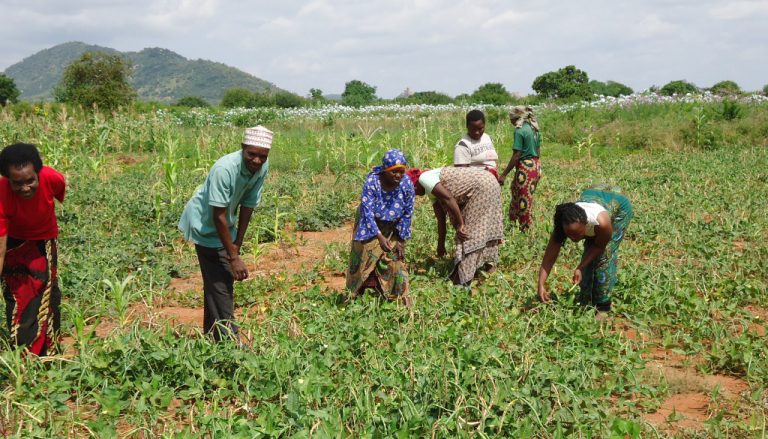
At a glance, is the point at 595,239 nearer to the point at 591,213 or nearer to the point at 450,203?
the point at 591,213

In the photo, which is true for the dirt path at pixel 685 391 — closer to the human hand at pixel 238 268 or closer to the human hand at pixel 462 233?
the human hand at pixel 462 233

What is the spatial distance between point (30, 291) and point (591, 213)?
11.9ft

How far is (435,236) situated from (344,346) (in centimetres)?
318

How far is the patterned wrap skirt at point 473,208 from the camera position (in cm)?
539

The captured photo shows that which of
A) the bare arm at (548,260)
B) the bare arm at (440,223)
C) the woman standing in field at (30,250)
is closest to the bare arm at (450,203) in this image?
the bare arm at (440,223)

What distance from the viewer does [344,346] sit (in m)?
3.77

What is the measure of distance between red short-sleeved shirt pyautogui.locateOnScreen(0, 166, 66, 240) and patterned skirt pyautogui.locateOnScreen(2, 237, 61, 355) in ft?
0.23

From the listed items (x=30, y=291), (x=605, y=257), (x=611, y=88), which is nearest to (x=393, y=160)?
(x=605, y=257)

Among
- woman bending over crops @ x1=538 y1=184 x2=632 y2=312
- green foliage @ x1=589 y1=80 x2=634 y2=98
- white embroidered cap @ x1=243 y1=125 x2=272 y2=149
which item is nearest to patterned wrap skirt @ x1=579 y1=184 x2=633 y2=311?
woman bending over crops @ x1=538 y1=184 x2=632 y2=312

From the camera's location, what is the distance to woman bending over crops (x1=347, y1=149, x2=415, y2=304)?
183 inches

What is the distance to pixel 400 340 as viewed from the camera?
389 cm

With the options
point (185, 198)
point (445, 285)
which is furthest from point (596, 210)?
point (185, 198)

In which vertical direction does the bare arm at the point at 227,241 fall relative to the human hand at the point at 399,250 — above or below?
above

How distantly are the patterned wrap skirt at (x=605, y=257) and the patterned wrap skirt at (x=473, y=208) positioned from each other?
95 centimetres
